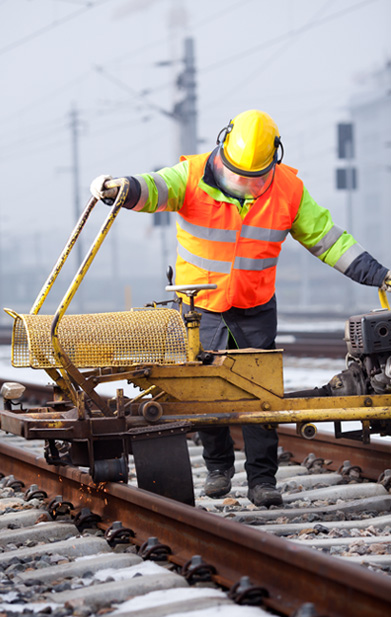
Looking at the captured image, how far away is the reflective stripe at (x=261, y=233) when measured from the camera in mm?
4395

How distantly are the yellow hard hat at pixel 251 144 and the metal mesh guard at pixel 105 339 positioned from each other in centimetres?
82

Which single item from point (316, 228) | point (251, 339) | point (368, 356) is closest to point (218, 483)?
point (251, 339)

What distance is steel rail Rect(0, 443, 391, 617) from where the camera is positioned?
7.84ft

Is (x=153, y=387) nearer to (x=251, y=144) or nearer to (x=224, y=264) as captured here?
(x=224, y=264)

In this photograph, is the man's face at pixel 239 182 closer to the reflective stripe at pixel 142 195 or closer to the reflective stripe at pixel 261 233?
the reflective stripe at pixel 261 233

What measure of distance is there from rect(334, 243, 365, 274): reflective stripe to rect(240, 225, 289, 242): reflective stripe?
34cm

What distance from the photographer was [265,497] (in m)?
4.31

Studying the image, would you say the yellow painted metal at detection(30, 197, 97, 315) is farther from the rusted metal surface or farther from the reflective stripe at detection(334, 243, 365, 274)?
the rusted metal surface

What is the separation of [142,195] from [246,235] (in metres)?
0.66

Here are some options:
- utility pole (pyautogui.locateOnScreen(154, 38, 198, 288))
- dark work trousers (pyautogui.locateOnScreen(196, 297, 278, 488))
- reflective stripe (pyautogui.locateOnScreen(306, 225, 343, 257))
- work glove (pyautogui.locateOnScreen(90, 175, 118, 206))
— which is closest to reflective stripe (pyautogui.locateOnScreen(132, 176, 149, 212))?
work glove (pyautogui.locateOnScreen(90, 175, 118, 206))

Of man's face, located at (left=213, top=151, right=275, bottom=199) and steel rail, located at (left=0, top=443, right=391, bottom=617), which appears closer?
steel rail, located at (left=0, top=443, right=391, bottom=617)

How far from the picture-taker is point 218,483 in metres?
4.63

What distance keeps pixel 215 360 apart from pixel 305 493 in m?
1.01

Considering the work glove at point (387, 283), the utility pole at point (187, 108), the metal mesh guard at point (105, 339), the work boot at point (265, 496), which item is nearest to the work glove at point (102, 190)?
the metal mesh guard at point (105, 339)
